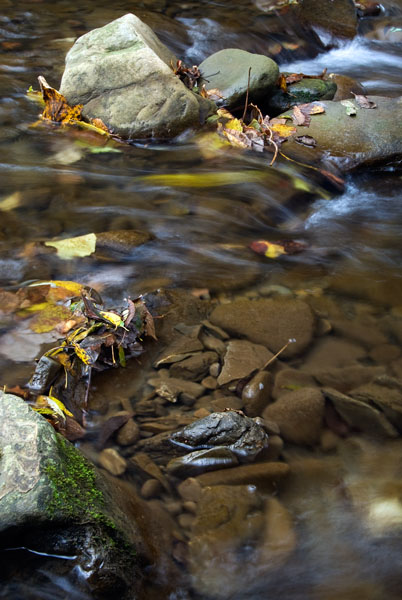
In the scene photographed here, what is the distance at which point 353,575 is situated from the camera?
2.45 m

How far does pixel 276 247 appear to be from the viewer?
477 cm

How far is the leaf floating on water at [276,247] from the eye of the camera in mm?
4691

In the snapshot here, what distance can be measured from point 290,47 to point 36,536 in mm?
9512

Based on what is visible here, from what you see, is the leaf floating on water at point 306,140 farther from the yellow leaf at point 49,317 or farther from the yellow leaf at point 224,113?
the yellow leaf at point 49,317

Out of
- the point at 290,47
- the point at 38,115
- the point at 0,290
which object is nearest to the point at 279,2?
the point at 290,47

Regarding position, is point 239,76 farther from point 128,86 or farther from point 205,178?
point 205,178

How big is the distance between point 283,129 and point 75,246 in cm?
308

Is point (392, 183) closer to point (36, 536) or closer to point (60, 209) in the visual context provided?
point (60, 209)

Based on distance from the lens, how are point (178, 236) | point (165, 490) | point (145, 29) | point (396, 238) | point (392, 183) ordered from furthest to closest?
1. point (145, 29)
2. point (392, 183)
3. point (396, 238)
4. point (178, 236)
5. point (165, 490)

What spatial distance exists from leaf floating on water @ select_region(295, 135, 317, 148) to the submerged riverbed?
1.40ft

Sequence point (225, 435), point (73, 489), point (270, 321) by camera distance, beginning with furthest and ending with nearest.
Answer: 1. point (270, 321)
2. point (225, 435)
3. point (73, 489)

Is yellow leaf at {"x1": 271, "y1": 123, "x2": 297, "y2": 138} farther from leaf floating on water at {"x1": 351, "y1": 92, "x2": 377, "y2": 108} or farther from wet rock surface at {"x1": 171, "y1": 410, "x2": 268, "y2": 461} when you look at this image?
wet rock surface at {"x1": 171, "y1": 410, "x2": 268, "y2": 461}

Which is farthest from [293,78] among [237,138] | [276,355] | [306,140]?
[276,355]

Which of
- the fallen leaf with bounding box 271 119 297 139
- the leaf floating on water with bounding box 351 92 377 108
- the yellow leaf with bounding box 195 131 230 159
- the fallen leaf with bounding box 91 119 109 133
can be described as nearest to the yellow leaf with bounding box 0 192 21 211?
the fallen leaf with bounding box 91 119 109 133
